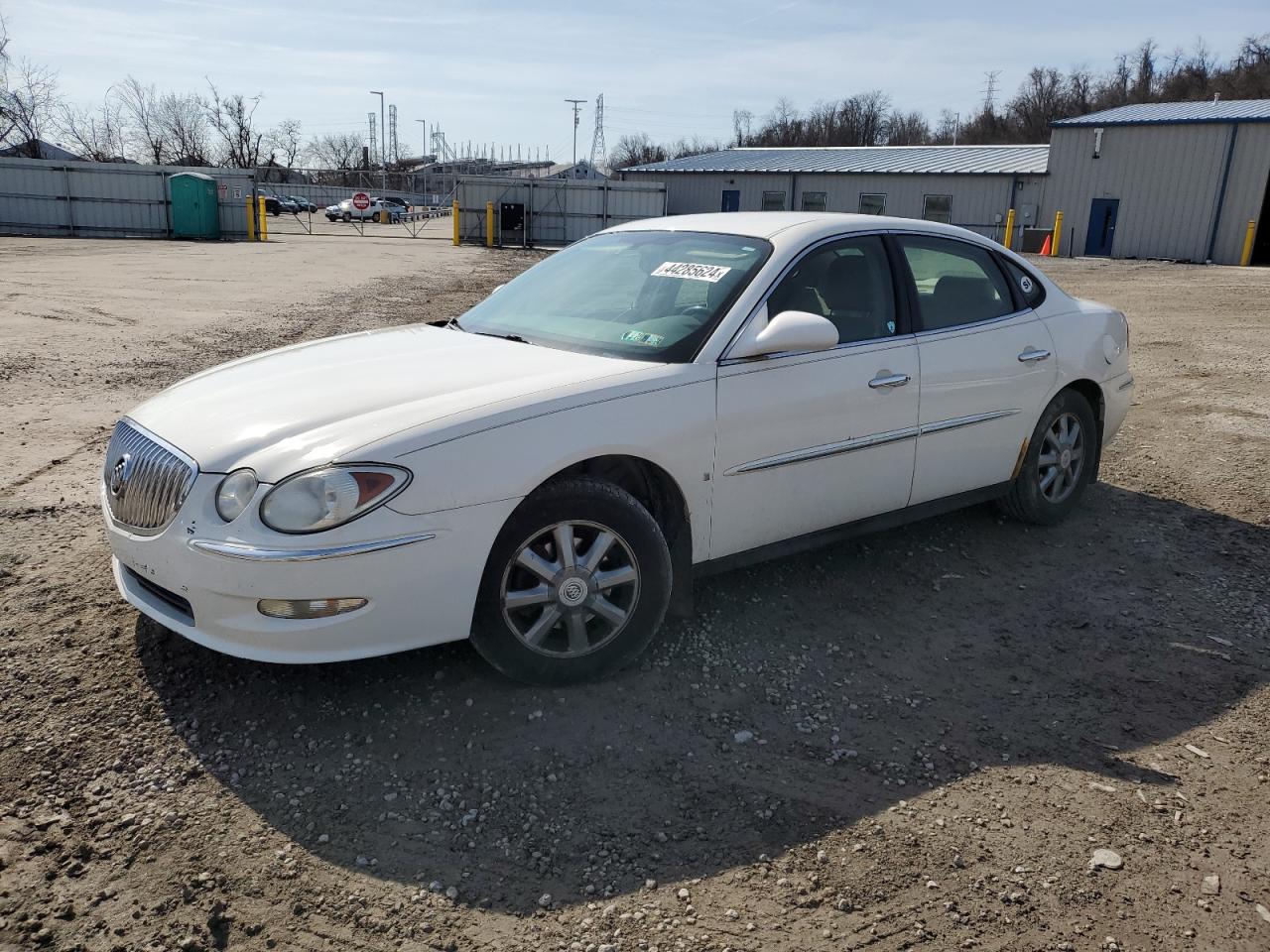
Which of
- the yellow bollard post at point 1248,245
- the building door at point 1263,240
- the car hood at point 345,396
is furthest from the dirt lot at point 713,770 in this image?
the building door at point 1263,240

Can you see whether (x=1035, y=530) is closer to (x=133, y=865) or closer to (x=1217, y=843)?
(x=1217, y=843)

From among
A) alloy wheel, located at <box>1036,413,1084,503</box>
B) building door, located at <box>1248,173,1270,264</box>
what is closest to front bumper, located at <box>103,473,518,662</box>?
alloy wheel, located at <box>1036,413,1084,503</box>

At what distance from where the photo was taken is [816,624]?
4117mm

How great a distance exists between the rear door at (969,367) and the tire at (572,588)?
161 cm

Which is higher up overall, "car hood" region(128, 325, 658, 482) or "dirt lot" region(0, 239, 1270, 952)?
"car hood" region(128, 325, 658, 482)

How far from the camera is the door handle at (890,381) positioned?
4176 mm

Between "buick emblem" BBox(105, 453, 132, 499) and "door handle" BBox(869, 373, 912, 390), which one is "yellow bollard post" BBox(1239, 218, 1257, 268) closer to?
"door handle" BBox(869, 373, 912, 390)

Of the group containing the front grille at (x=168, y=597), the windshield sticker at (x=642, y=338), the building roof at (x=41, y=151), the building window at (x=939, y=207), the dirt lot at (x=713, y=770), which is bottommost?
the dirt lot at (x=713, y=770)

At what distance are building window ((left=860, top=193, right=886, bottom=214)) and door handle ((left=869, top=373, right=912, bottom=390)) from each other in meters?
37.0

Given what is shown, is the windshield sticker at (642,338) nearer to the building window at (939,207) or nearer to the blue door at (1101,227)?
the blue door at (1101,227)

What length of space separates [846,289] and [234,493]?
263 cm

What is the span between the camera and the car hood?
3098mm

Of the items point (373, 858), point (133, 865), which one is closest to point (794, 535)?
point (373, 858)

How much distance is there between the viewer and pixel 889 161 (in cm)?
4016
